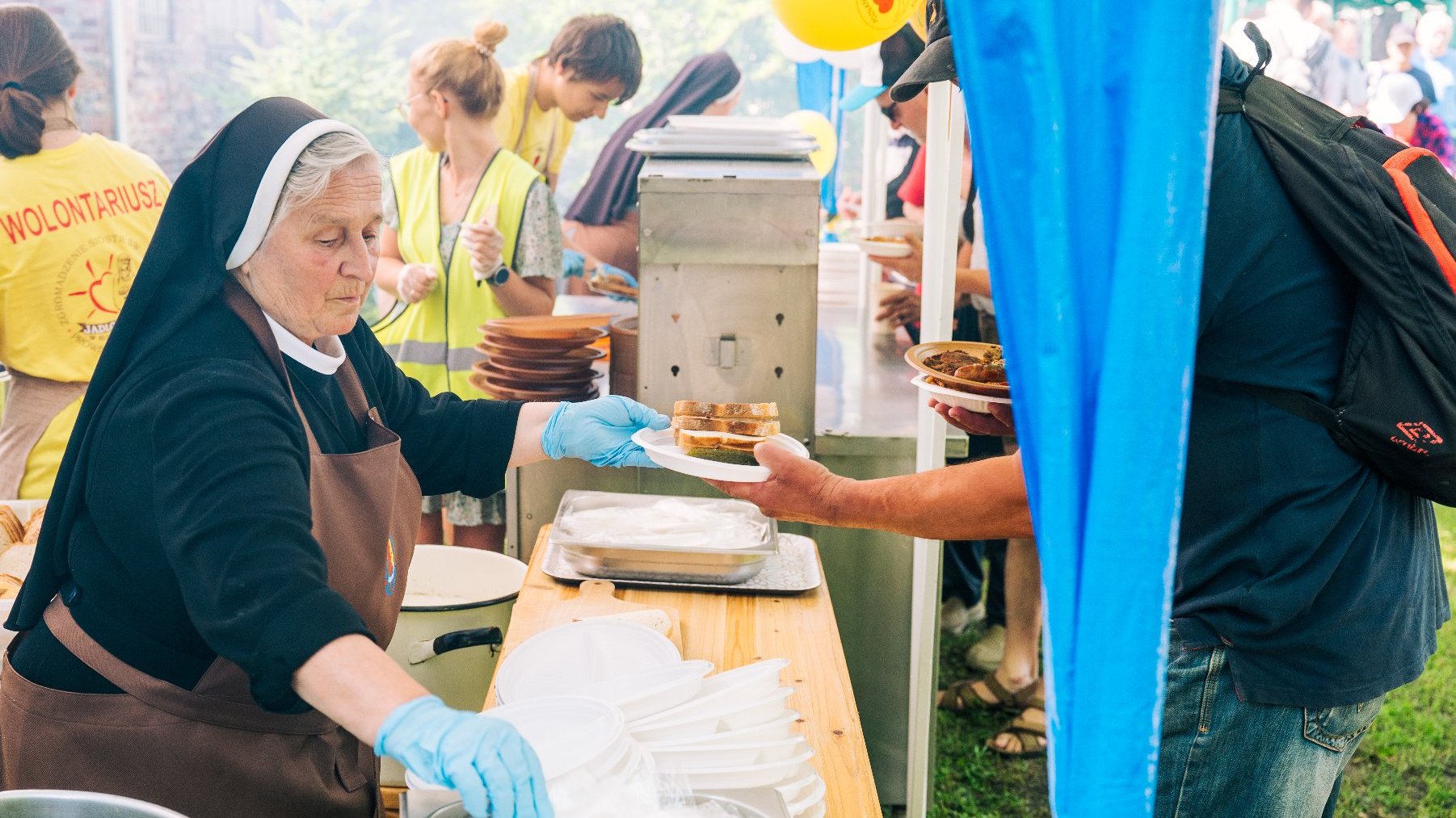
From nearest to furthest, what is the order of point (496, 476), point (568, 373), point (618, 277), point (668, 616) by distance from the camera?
point (668, 616)
point (496, 476)
point (568, 373)
point (618, 277)

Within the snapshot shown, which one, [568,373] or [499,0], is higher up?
[499,0]

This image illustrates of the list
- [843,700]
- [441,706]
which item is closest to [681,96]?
[843,700]

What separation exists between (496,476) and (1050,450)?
64.0 inches

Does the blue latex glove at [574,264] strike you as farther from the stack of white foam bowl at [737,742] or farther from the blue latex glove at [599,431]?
the stack of white foam bowl at [737,742]

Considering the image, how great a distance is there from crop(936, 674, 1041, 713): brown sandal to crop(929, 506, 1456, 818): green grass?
4 centimetres

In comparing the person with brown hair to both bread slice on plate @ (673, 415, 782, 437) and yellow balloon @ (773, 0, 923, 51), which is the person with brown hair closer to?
yellow balloon @ (773, 0, 923, 51)

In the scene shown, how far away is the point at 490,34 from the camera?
4441 millimetres

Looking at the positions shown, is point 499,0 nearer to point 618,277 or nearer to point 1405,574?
point 618,277

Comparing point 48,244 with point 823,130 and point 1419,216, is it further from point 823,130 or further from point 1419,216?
point 823,130

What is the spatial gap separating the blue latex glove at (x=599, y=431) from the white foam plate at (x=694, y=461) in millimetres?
48

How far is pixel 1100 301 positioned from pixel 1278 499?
71 cm

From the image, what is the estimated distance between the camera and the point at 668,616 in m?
2.39

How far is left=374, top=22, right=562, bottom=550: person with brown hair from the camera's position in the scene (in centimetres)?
426

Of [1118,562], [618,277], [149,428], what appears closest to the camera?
[1118,562]
